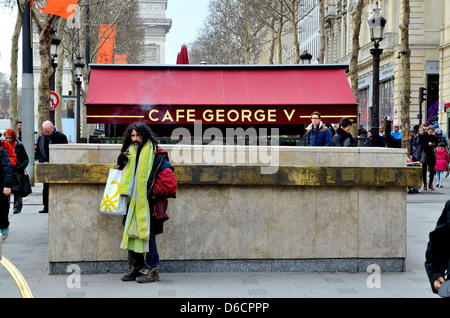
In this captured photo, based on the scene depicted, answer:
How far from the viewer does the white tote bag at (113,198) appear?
763 cm

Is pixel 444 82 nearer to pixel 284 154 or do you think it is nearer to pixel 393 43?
pixel 393 43

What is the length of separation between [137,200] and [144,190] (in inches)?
4.8

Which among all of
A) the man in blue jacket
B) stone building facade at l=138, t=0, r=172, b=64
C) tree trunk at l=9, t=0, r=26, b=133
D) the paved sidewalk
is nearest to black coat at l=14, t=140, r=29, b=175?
the paved sidewalk

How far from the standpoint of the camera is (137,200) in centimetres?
758

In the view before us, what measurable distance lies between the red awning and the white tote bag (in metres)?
2.44

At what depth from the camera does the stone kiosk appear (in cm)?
809

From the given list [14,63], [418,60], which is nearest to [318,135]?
[14,63]

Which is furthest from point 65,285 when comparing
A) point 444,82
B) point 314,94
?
point 444,82

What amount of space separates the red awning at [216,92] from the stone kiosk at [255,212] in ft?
6.78

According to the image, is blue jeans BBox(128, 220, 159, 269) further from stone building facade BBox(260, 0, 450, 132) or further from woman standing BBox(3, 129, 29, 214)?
stone building facade BBox(260, 0, 450, 132)

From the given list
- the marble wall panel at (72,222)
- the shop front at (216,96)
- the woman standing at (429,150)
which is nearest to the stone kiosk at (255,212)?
the marble wall panel at (72,222)

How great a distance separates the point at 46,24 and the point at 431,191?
11850mm

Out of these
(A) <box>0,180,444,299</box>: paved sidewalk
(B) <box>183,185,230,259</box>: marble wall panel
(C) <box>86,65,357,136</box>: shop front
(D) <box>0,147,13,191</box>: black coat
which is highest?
(C) <box>86,65,357,136</box>: shop front

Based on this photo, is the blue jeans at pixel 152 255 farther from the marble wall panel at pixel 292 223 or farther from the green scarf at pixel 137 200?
the marble wall panel at pixel 292 223
